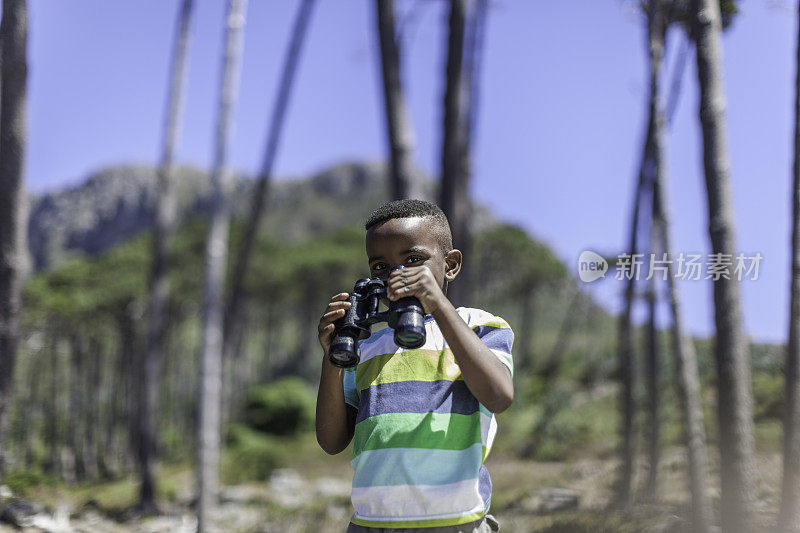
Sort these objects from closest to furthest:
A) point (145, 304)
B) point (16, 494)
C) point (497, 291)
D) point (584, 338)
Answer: point (16, 494), point (145, 304), point (497, 291), point (584, 338)

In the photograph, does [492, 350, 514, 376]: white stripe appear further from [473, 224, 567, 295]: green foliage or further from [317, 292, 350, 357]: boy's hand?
[473, 224, 567, 295]: green foliage

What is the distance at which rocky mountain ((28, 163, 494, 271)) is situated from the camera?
108938mm

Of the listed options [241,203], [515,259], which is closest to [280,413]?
[515,259]

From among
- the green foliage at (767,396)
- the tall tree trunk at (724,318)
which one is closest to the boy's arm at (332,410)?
the tall tree trunk at (724,318)

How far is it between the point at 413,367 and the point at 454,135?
4.93 m

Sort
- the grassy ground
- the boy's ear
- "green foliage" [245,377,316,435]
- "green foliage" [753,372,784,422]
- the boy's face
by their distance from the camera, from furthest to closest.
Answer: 1. "green foliage" [245,377,316,435]
2. "green foliage" [753,372,784,422]
3. the grassy ground
4. the boy's ear
5. the boy's face

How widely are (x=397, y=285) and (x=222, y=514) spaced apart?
7813 mm

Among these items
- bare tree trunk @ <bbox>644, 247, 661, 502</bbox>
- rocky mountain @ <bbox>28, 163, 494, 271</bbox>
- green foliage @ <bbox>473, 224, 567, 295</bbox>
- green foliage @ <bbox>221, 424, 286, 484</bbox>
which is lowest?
green foliage @ <bbox>221, 424, 286, 484</bbox>

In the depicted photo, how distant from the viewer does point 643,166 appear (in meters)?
8.38

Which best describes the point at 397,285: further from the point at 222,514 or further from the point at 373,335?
the point at 222,514

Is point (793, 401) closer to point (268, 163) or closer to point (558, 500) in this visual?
point (558, 500)

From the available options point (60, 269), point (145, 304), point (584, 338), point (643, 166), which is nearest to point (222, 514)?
point (643, 166)

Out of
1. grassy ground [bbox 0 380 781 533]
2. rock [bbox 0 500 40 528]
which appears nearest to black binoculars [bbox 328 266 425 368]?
grassy ground [bbox 0 380 781 533]

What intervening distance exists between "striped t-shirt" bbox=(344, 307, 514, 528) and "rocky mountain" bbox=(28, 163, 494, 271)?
9383 cm
